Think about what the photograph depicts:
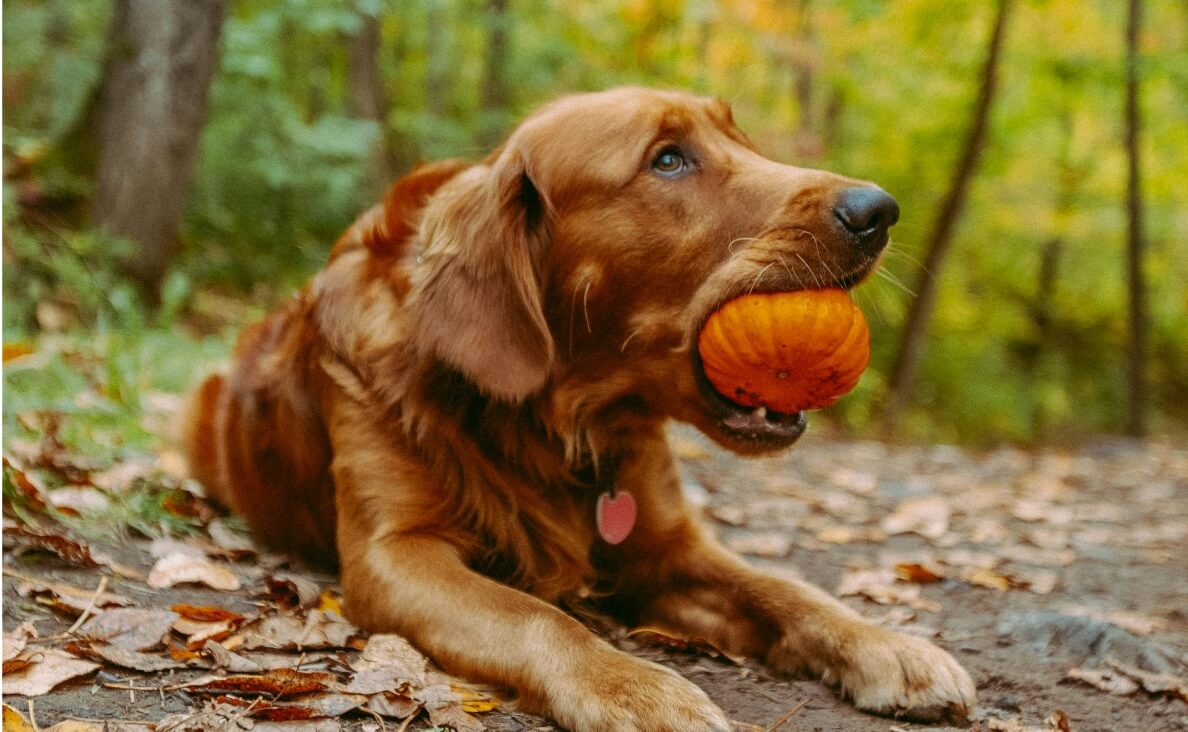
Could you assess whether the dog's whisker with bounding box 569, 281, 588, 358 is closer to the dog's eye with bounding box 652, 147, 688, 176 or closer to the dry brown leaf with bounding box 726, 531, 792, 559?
the dog's eye with bounding box 652, 147, 688, 176

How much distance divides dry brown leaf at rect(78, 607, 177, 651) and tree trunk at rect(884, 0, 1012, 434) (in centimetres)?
614

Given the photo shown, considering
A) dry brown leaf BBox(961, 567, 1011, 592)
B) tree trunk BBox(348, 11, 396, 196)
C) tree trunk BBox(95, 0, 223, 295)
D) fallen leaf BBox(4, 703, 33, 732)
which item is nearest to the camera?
fallen leaf BBox(4, 703, 33, 732)

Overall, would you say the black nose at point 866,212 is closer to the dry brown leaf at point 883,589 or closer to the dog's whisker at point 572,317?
the dog's whisker at point 572,317

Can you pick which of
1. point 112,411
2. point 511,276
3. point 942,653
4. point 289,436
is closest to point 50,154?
point 112,411

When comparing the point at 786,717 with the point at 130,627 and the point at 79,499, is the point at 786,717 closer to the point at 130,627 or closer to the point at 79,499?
the point at 130,627

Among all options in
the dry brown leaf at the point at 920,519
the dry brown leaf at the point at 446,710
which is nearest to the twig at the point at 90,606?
the dry brown leaf at the point at 446,710

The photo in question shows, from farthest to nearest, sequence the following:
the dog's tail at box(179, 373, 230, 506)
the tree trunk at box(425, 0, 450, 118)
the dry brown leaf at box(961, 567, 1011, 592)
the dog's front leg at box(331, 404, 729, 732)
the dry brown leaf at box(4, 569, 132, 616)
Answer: the tree trunk at box(425, 0, 450, 118)
the dog's tail at box(179, 373, 230, 506)
the dry brown leaf at box(961, 567, 1011, 592)
the dry brown leaf at box(4, 569, 132, 616)
the dog's front leg at box(331, 404, 729, 732)

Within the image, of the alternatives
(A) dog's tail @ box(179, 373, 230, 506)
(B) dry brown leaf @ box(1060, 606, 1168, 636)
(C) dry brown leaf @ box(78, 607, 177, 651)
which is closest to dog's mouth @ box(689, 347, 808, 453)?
(B) dry brown leaf @ box(1060, 606, 1168, 636)

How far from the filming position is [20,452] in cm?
352

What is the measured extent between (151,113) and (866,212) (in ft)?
17.5

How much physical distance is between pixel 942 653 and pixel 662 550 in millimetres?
823

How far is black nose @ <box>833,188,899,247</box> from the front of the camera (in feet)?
7.72

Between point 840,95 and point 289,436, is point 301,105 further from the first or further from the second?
point 289,436

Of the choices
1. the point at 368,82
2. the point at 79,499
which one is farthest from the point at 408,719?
the point at 368,82
